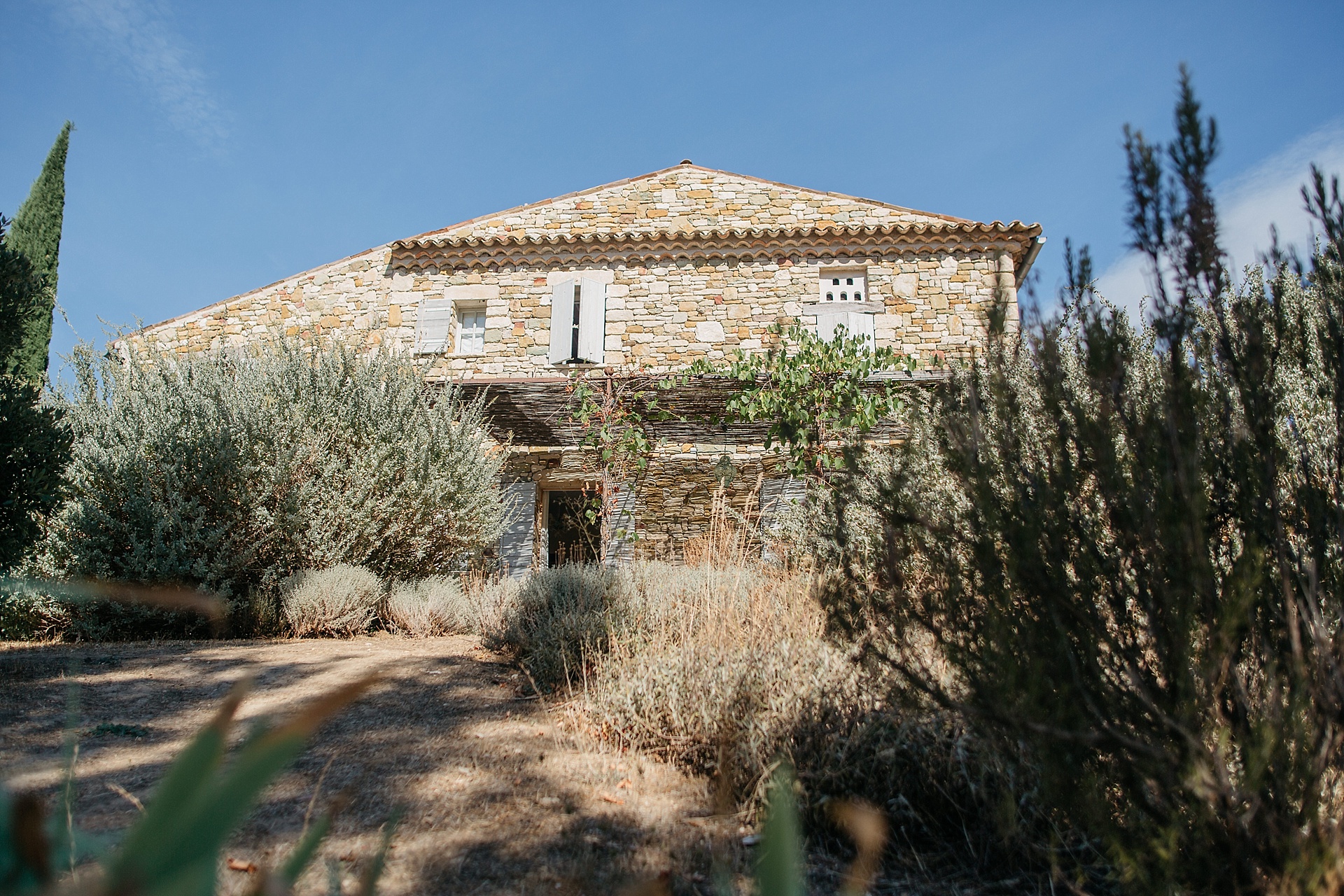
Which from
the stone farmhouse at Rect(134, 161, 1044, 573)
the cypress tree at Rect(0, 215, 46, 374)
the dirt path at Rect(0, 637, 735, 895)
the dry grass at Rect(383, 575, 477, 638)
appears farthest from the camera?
the stone farmhouse at Rect(134, 161, 1044, 573)

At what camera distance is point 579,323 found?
35.7 ft

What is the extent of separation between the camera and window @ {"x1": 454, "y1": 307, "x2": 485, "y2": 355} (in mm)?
11039

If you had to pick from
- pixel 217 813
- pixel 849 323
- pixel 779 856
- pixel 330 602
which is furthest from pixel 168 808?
pixel 849 323

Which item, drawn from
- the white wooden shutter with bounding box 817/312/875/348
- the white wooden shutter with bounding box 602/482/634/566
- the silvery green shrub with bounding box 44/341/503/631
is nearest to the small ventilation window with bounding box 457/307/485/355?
the silvery green shrub with bounding box 44/341/503/631

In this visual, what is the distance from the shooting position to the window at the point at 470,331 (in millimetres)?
11039

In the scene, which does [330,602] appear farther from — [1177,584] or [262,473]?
[1177,584]

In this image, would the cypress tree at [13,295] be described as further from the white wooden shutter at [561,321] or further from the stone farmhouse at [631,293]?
the white wooden shutter at [561,321]

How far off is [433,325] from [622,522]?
4378mm

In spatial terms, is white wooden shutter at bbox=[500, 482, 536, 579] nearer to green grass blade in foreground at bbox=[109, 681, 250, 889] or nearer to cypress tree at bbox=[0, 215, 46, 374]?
A: cypress tree at bbox=[0, 215, 46, 374]

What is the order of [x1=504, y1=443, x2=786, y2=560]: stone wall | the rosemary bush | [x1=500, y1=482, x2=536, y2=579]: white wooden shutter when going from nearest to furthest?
the rosemary bush, [x1=504, y1=443, x2=786, y2=560]: stone wall, [x1=500, y1=482, x2=536, y2=579]: white wooden shutter

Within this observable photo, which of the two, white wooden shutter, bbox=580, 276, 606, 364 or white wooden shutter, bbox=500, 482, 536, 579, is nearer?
white wooden shutter, bbox=500, 482, 536, 579

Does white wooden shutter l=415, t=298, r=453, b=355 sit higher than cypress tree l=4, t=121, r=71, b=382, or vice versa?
cypress tree l=4, t=121, r=71, b=382

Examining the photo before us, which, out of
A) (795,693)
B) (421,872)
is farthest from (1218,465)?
(421,872)

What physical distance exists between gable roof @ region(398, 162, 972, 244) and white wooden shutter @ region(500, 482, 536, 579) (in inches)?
157
